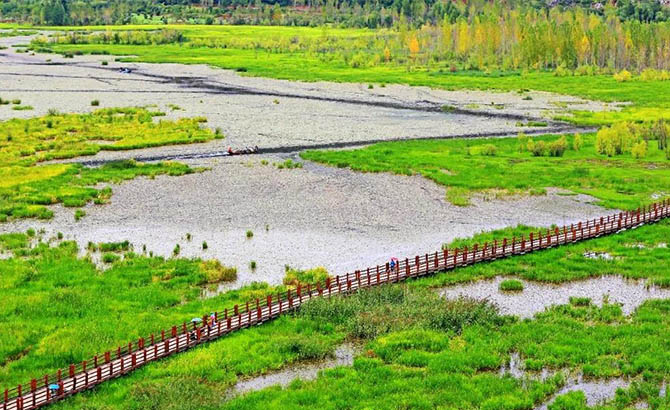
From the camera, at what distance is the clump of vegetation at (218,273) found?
132ft

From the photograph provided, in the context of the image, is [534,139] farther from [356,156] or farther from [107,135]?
[107,135]

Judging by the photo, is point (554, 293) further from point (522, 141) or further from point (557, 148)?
point (522, 141)

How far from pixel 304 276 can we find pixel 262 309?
5701 mm

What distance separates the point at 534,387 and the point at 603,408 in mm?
2509

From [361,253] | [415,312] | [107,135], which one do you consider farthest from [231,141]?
[415,312]

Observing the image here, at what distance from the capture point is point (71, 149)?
7575 centimetres

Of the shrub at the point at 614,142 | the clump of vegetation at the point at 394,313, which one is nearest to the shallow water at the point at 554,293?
the clump of vegetation at the point at 394,313

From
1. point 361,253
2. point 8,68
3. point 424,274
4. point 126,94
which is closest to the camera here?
point 424,274

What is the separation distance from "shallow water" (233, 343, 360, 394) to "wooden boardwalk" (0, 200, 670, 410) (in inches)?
144

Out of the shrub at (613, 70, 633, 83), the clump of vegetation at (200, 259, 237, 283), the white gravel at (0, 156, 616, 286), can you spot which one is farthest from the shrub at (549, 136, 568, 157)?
the shrub at (613, 70, 633, 83)

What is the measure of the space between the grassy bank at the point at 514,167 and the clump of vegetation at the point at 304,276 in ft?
62.4

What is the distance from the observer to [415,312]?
114 feet

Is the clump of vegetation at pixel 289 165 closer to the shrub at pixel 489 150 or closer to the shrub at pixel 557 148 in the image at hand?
the shrub at pixel 489 150

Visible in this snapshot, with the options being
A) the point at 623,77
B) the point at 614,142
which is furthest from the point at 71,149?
the point at 623,77
